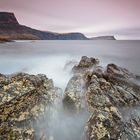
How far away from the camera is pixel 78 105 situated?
354 inches

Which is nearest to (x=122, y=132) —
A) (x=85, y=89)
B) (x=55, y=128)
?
(x=55, y=128)

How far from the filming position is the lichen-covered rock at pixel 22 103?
694cm

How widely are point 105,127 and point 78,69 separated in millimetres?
9599

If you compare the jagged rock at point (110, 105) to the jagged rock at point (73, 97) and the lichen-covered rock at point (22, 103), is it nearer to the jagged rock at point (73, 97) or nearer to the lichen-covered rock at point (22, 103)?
the jagged rock at point (73, 97)

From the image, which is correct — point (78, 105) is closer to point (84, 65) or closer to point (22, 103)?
point (22, 103)

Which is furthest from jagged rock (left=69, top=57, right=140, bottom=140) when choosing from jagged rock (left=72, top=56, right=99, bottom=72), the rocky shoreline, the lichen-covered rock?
jagged rock (left=72, top=56, right=99, bottom=72)

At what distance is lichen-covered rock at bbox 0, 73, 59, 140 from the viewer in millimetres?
6936

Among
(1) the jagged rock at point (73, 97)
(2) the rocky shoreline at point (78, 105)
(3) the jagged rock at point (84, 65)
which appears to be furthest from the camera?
A: (3) the jagged rock at point (84, 65)

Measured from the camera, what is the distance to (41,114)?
7.80 metres

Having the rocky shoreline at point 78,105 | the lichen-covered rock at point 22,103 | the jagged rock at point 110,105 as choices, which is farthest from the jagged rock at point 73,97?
the lichen-covered rock at point 22,103

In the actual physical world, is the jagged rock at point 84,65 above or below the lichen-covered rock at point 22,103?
below

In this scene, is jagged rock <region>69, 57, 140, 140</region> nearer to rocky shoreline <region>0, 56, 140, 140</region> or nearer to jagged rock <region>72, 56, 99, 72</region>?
rocky shoreline <region>0, 56, 140, 140</region>

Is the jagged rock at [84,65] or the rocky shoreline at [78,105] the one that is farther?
the jagged rock at [84,65]

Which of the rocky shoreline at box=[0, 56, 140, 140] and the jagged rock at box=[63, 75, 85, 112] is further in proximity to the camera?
the jagged rock at box=[63, 75, 85, 112]
